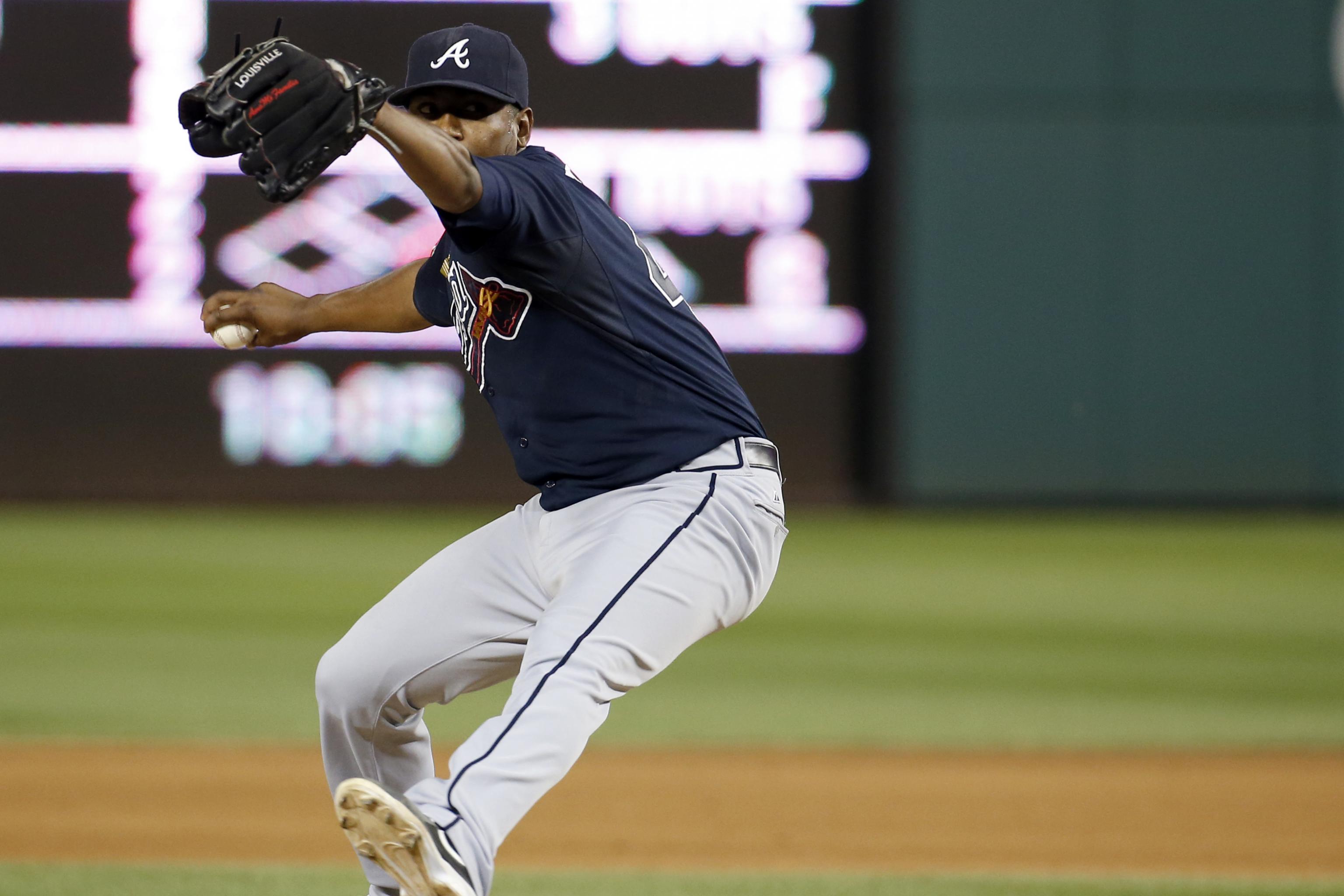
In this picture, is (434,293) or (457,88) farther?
(434,293)

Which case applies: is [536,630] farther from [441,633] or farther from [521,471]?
[521,471]

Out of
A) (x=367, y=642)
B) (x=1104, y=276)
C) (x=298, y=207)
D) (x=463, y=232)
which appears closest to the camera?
(x=463, y=232)

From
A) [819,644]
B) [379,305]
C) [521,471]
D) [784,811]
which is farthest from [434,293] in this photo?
[819,644]

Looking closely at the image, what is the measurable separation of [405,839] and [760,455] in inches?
36.8

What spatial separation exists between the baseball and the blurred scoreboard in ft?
24.8

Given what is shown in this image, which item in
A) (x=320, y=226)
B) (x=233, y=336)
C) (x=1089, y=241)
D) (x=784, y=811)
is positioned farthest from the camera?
(x=1089, y=241)

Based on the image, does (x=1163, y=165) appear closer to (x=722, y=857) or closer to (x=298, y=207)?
(x=298, y=207)

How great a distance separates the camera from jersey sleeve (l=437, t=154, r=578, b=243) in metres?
2.35

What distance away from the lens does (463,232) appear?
7.82 ft

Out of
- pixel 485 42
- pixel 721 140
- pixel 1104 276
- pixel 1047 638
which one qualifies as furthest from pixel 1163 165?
pixel 485 42

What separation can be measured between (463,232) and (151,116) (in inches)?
358

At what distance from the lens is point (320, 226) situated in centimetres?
1062

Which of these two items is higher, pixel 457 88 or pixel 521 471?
pixel 457 88

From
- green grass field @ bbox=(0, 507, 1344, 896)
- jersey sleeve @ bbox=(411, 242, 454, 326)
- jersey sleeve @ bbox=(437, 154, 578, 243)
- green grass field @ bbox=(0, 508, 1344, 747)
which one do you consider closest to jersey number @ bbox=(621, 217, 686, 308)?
jersey sleeve @ bbox=(437, 154, 578, 243)
